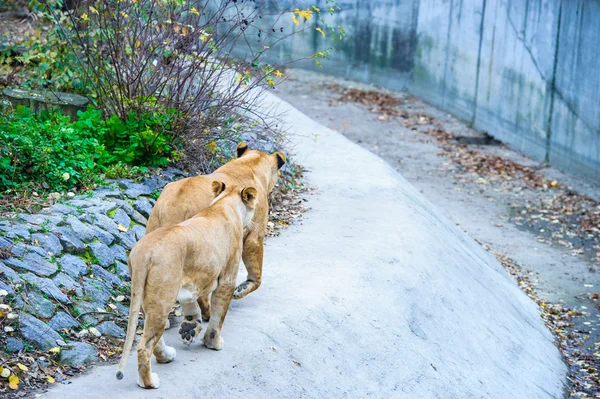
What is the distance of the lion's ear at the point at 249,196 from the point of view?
6.20 m

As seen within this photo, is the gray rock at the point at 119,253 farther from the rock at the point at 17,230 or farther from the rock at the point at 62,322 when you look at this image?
the rock at the point at 62,322

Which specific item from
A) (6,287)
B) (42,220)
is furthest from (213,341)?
(42,220)

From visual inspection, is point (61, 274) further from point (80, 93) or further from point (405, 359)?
point (80, 93)

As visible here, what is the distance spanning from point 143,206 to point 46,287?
2.02 m

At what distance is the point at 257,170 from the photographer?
7.36m

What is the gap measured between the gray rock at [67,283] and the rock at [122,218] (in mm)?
1181

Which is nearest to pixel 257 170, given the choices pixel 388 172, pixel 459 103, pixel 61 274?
pixel 61 274

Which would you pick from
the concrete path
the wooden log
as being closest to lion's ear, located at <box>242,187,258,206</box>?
the concrete path

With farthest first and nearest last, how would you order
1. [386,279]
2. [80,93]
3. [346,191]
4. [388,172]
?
[388,172]
[346,191]
[80,93]
[386,279]

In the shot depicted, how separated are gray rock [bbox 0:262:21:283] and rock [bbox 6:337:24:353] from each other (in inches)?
23.1

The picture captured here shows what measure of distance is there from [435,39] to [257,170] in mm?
14636

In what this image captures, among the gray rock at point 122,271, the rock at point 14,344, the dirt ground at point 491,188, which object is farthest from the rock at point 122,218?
the dirt ground at point 491,188

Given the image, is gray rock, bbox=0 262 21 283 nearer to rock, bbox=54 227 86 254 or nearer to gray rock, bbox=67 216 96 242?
rock, bbox=54 227 86 254

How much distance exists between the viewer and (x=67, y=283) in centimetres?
632
